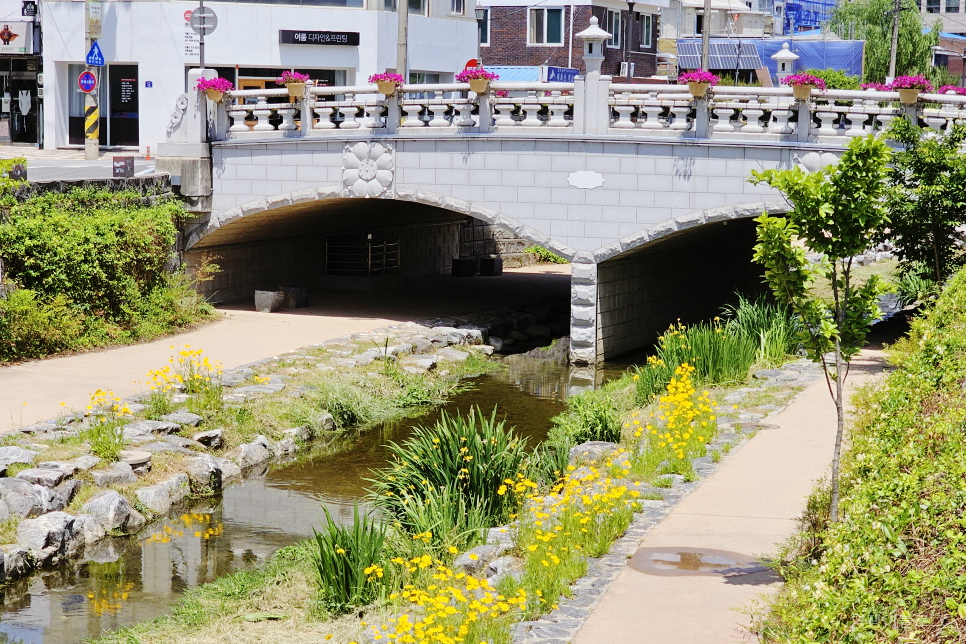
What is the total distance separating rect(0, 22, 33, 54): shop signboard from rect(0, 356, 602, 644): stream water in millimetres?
24261

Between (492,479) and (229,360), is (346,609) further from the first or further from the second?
(229,360)

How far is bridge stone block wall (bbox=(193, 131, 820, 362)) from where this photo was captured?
1817 cm

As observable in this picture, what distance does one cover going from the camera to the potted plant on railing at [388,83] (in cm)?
1939

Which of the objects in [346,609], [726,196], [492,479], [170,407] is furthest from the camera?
[726,196]

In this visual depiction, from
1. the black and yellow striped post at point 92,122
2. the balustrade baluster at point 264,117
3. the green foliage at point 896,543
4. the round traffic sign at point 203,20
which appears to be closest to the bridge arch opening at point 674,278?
the balustrade baluster at point 264,117

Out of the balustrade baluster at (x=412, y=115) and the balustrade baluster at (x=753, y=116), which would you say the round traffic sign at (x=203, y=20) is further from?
the balustrade baluster at (x=753, y=116)

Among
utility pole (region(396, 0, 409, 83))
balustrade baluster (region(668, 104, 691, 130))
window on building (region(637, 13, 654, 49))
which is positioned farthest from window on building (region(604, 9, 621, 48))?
balustrade baluster (region(668, 104, 691, 130))

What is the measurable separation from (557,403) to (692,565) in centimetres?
906

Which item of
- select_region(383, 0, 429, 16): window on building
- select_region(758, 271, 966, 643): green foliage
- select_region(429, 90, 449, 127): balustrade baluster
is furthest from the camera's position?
select_region(383, 0, 429, 16): window on building

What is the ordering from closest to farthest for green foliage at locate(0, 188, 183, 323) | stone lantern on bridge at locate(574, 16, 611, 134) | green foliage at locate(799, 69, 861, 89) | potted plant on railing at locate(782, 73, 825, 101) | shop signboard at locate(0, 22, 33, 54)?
green foliage at locate(0, 188, 183, 323)
potted plant on railing at locate(782, 73, 825, 101)
stone lantern on bridge at locate(574, 16, 611, 134)
shop signboard at locate(0, 22, 33, 54)
green foliage at locate(799, 69, 861, 89)

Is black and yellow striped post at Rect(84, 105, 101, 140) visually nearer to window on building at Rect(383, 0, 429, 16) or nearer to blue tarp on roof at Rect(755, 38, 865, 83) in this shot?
window on building at Rect(383, 0, 429, 16)

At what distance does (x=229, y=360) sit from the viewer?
16.7 metres

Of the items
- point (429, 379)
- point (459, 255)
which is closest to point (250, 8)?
point (459, 255)

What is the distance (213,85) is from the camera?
20500mm
